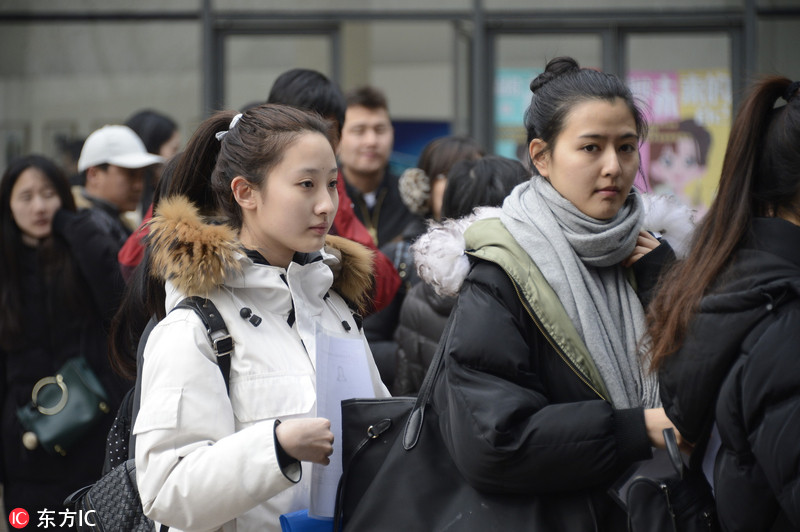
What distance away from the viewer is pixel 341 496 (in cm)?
237

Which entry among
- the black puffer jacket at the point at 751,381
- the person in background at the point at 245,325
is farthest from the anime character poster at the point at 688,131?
the black puffer jacket at the point at 751,381

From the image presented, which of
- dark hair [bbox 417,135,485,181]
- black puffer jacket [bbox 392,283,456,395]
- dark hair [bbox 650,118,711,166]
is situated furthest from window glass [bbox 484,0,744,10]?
black puffer jacket [bbox 392,283,456,395]

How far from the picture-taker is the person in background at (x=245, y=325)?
7.20ft

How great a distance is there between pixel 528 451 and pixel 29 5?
26.5 feet

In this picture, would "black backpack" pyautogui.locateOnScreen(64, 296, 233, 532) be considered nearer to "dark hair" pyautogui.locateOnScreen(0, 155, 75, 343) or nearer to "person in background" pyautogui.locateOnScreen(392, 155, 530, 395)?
"person in background" pyautogui.locateOnScreen(392, 155, 530, 395)

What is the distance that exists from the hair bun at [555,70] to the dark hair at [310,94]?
148cm

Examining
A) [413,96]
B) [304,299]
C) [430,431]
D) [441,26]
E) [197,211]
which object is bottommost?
[430,431]

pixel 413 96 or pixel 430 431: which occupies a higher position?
pixel 413 96

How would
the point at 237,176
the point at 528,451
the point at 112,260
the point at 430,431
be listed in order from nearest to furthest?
the point at 528,451, the point at 430,431, the point at 237,176, the point at 112,260

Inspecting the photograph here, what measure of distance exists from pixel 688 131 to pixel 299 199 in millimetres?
6778

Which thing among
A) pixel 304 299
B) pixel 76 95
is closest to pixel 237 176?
pixel 304 299

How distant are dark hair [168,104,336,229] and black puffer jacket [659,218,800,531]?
1134mm

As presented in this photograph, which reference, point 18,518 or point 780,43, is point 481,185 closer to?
point 18,518

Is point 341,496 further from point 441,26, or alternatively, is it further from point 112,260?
point 441,26
